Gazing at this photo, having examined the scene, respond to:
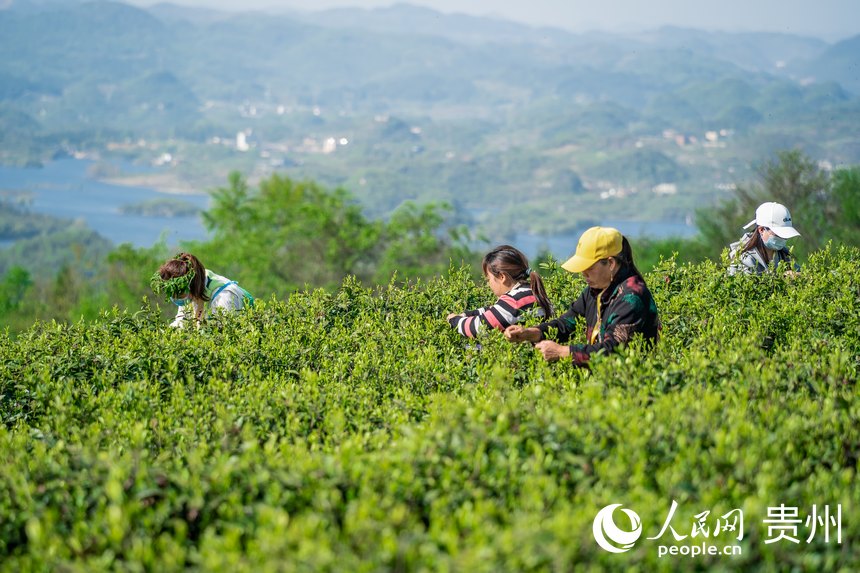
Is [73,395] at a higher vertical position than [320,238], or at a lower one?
higher

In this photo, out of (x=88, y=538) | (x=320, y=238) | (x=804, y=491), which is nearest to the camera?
(x=88, y=538)

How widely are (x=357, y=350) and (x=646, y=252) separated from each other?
134ft

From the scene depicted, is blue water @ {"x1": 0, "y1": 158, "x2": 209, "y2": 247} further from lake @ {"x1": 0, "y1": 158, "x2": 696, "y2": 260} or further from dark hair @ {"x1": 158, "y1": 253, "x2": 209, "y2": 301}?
dark hair @ {"x1": 158, "y1": 253, "x2": 209, "y2": 301}

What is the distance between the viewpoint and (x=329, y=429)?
4.45 meters

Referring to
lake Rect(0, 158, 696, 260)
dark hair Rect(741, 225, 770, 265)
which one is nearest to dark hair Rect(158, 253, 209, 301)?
dark hair Rect(741, 225, 770, 265)

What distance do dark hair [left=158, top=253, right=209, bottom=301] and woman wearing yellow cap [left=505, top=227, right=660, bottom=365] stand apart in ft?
9.91

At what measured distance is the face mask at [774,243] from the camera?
7.71m

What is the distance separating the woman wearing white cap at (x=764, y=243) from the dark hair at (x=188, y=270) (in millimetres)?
4434

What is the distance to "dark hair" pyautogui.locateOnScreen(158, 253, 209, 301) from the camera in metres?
7.05

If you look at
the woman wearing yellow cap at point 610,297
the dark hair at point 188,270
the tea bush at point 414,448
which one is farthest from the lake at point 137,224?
the woman wearing yellow cap at point 610,297

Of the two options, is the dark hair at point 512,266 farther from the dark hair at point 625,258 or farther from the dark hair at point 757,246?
the dark hair at point 757,246

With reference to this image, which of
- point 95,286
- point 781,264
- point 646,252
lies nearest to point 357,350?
point 781,264

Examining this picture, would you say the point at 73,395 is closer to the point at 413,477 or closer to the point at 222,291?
the point at 222,291

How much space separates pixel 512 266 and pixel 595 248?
0.80 m
